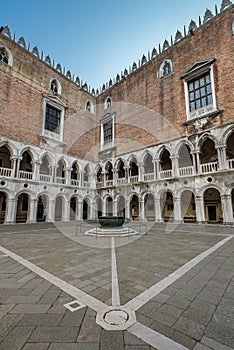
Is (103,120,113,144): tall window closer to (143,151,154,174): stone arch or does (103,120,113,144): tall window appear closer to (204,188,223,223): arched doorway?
(143,151,154,174): stone arch

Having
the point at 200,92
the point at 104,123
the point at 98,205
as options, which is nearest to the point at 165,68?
the point at 200,92

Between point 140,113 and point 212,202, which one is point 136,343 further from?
point 140,113

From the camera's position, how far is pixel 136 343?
200cm

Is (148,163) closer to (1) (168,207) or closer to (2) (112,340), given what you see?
(1) (168,207)

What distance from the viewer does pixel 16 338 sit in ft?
6.78

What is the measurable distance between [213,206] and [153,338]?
17.3m

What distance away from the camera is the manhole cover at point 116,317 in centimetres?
238

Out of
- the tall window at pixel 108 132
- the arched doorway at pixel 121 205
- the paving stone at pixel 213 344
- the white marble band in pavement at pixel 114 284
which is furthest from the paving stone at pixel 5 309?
the tall window at pixel 108 132

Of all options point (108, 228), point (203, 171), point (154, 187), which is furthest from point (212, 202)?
point (108, 228)

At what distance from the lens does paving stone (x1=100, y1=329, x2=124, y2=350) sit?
1.93 m

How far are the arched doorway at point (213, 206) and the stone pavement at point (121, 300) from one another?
1241 cm

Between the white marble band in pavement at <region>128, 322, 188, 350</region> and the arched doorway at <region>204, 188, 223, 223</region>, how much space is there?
16358mm

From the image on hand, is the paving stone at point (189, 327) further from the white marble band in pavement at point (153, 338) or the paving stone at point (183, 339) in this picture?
the white marble band in pavement at point (153, 338)

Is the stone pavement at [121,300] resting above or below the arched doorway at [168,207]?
below
